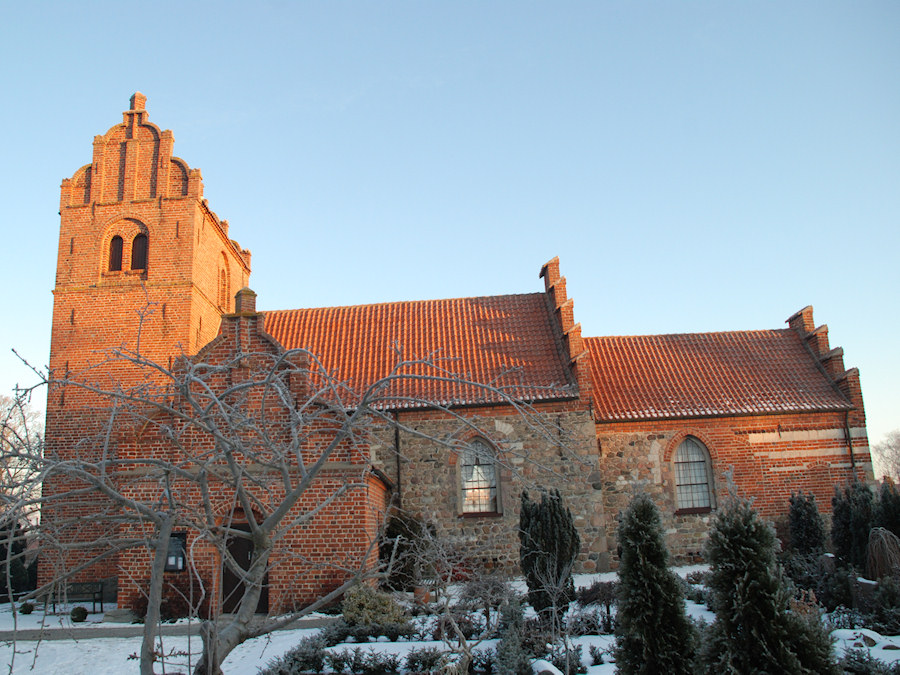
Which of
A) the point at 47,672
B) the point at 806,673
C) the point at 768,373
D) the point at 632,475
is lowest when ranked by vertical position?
the point at 47,672

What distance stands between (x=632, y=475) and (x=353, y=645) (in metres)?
9.61

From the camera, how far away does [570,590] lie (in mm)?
11953

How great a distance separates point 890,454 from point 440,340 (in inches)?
3504

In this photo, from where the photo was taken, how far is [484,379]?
741 inches

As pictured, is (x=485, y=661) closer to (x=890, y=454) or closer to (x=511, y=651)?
(x=511, y=651)

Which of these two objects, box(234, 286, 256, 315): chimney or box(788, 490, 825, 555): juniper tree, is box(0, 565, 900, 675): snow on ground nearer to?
box(788, 490, 825, 555): juniper tree

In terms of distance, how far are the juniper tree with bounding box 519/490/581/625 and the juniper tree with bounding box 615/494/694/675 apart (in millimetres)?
3281

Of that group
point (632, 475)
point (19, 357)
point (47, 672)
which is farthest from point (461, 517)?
point (19, 357)

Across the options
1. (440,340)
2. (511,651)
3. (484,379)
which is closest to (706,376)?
(484,379)

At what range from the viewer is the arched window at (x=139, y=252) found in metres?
20.1

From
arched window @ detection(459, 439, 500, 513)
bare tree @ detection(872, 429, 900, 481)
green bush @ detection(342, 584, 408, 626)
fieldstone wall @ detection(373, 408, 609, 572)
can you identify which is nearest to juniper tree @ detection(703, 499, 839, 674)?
green bush @ detection(342, 584, 408, 626)

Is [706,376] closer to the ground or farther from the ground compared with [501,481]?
farther from the ground

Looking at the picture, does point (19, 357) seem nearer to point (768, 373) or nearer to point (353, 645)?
point (353, 645)

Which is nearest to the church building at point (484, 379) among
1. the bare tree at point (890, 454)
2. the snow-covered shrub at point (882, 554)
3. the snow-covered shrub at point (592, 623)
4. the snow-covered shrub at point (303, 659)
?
the snow-covered shrub at point (592, 623)
